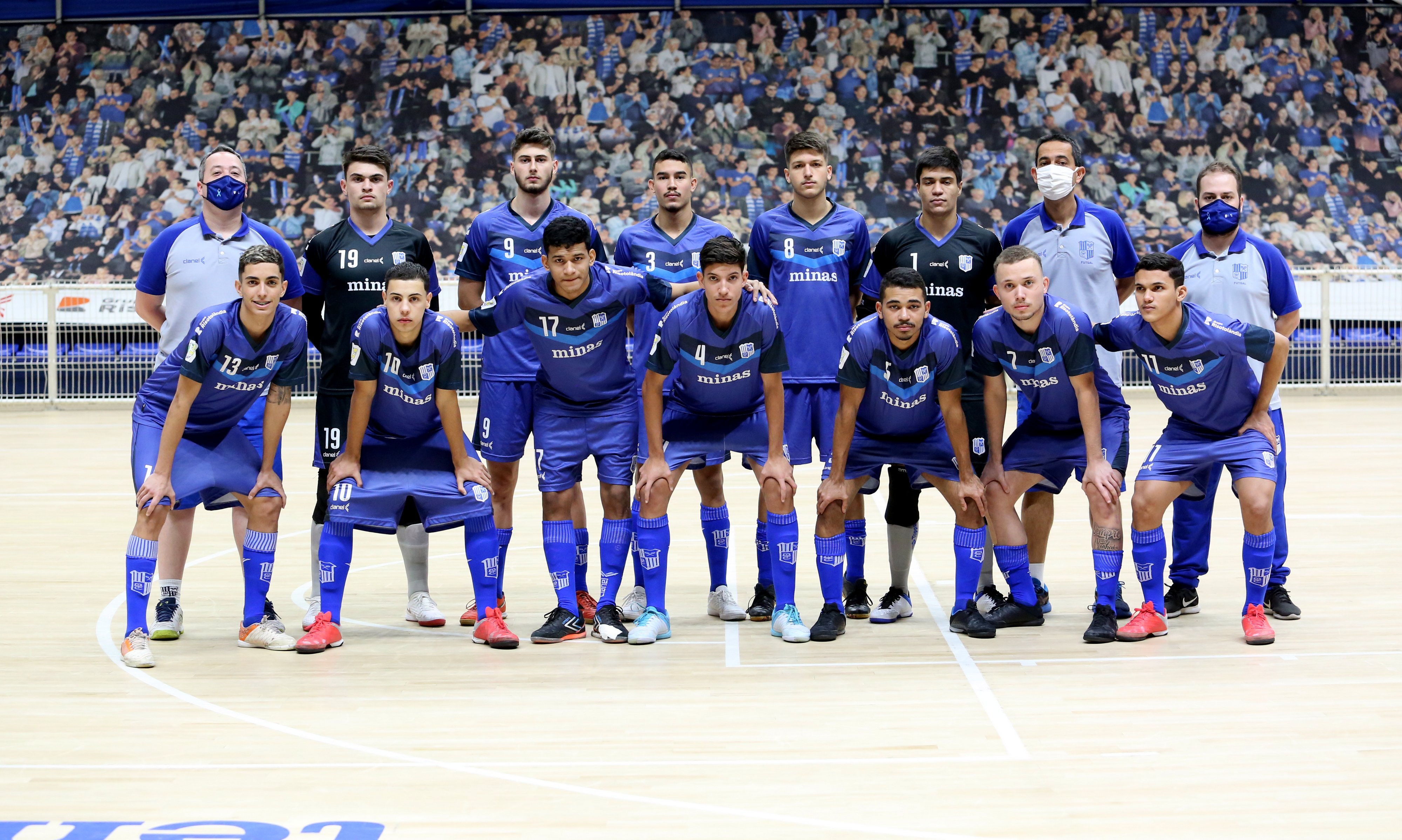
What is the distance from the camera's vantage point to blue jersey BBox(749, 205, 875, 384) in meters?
6.06

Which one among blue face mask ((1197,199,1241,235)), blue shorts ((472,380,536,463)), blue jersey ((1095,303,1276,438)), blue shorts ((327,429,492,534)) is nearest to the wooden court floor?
blue shorts ((327,429,492,534))

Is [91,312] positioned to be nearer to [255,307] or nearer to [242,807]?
[255,307]

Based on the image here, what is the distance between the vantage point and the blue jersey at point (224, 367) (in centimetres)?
540

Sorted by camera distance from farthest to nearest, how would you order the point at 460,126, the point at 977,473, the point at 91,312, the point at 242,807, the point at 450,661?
1. the point at 460,126
2. the point at 91,312
3. the point at 977,473
4. the point at 450,661
5. the point at 242,807

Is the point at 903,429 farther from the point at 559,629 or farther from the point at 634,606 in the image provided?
the point at 559,629

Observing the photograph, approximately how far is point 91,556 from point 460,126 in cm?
1460

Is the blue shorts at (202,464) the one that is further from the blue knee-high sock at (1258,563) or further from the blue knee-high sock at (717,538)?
the blue knee-high sock at (1258,563)

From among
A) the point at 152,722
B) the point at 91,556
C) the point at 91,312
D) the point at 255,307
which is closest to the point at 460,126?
the point at 91,312

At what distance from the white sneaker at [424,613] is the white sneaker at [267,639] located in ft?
1.98

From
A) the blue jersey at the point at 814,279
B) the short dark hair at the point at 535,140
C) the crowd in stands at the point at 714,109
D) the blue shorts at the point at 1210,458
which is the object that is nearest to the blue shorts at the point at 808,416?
the blue jersey at the point at 814,279

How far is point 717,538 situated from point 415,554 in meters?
1.38

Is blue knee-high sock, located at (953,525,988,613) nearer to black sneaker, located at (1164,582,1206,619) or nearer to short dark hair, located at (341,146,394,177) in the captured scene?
black sneaker, located at (1164,582,1206,619)

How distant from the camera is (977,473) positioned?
603 cm

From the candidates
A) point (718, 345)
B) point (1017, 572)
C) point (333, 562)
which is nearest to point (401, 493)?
point (333, 562)
